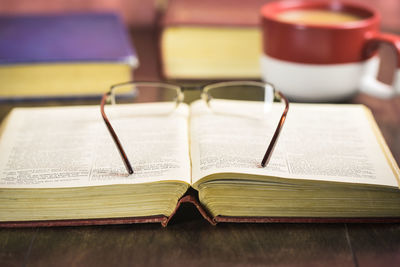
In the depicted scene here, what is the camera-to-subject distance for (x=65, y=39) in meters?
0.97

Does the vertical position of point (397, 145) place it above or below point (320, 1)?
below

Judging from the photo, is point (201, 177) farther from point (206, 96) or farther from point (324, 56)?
point (324, 56)

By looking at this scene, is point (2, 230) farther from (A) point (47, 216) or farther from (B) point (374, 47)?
(B) point (374, 47)

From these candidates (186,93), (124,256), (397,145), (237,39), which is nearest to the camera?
(124,256)

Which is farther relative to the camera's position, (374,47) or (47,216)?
(374,47)

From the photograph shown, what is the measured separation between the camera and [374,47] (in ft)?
2.67

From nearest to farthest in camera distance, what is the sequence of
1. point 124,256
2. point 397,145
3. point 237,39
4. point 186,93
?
point 124,256
point 397,145
point 186,93
point 237,39

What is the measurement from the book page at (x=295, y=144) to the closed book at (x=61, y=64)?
0.72 feet

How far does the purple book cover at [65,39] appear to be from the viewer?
2.88 feet

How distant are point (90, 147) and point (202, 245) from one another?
207 mm

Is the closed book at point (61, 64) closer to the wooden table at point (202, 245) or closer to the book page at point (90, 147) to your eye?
the book page at point (90, 147)

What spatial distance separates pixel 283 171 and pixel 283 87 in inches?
12.5

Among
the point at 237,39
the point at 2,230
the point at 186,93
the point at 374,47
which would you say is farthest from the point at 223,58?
the point at 2,230

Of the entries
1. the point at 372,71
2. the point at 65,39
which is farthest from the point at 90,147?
the point at 372,71
